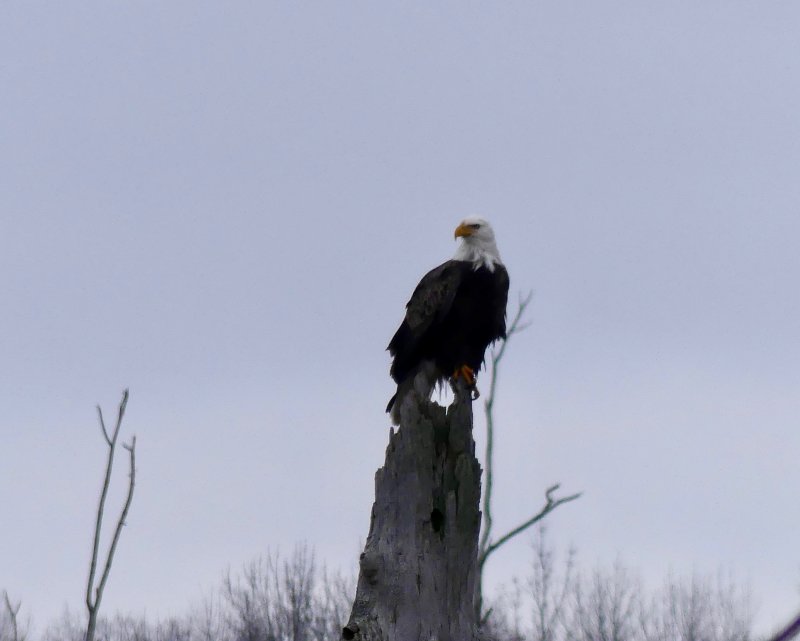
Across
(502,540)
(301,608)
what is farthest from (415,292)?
(301,608)

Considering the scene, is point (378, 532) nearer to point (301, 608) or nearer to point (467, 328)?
point (467, 328)

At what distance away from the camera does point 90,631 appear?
16.7 ft

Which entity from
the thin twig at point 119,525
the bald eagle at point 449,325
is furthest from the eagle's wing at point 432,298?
the thin twig at point 119,525

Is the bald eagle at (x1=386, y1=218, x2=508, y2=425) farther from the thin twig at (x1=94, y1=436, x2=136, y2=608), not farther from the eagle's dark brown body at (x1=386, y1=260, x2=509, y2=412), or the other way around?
the thin twig at (x1=94, y1=436, x2=136, y2=608)

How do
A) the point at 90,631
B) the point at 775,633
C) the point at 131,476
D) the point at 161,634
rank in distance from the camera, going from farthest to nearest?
the point at 161,634
the point at 131,476
the point at 90,631
the point at 775,633

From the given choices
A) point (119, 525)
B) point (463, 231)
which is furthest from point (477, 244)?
point (119, 525)

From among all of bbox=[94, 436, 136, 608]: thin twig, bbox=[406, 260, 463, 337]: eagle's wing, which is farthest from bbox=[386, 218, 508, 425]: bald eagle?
bbox=[94, 436, 136, 608]: thin twig

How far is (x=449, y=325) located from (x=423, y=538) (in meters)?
4.26

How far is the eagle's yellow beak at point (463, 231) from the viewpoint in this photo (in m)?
9.85

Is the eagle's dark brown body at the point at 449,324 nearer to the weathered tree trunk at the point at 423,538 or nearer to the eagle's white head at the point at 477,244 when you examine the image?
the eagle's white head at the point at 477,244

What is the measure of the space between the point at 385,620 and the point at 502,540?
6259 mm

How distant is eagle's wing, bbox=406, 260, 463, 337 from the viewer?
904 cm

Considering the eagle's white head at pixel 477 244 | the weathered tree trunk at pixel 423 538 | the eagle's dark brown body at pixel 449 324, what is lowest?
the weathered tree trunk at pixel 423 538

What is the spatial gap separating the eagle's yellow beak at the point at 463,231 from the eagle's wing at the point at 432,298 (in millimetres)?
513
